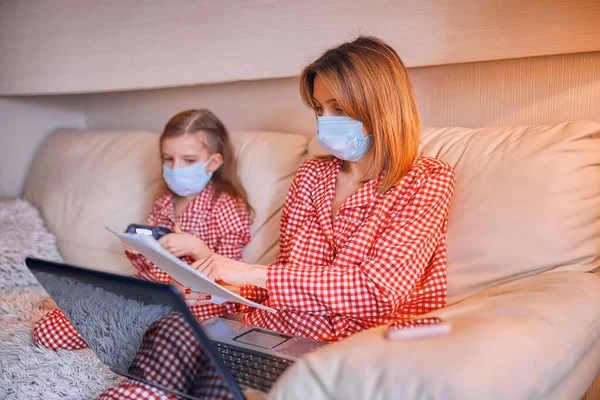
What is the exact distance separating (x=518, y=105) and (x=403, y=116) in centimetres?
36

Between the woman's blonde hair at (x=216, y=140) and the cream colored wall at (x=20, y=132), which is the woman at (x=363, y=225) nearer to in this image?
the woman's blonde hair at (x=216, y=140)

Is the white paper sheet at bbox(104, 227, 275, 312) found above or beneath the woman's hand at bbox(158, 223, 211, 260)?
above

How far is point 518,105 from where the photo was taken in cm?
142

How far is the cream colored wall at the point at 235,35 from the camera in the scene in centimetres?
131

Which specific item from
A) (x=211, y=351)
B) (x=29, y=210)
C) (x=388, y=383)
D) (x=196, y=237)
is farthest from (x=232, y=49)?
(x=388, y=383)

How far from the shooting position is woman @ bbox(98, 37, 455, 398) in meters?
1.11

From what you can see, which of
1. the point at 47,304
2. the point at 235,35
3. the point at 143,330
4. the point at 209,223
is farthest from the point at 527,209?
the point at 47,304

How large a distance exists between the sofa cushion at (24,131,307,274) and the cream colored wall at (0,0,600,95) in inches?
7.3

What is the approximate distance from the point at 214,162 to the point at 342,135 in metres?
0.55

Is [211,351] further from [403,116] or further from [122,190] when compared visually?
[122,190]

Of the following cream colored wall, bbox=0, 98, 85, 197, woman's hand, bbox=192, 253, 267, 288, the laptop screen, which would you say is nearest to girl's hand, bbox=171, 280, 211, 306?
woman's hand, bbox=192, 253, 267, 288

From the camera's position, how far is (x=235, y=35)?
68.6 inches

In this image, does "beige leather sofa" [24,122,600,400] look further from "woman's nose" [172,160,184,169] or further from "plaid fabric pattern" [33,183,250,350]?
"woman's nose" [172,160,184,169]

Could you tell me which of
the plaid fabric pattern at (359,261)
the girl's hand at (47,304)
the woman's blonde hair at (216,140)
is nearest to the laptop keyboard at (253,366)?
the plaid fabric pattern at (359,261)
